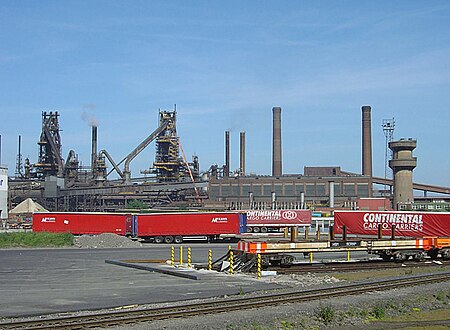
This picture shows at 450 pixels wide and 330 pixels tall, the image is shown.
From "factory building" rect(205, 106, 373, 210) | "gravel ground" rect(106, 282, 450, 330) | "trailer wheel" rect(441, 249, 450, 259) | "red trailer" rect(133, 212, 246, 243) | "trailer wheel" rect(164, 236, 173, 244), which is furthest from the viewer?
"factory building" rect(205, 106, 373, 210)

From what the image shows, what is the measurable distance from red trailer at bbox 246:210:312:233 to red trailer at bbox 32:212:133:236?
65.3ft

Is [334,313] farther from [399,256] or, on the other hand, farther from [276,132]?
[276,132]

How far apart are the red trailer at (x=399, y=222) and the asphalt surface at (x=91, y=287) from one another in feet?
76.9

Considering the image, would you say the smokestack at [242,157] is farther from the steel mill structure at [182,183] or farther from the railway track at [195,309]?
the railway track at [195,309]

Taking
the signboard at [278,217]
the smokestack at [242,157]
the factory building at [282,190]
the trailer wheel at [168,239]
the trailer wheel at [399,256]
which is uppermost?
the smokestack at [242,157]

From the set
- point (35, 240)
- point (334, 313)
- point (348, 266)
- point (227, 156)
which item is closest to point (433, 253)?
point (348, 266)

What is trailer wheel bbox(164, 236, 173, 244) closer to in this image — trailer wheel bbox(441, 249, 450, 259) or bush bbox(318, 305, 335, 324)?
trailer wheel bbox(441, 249, 450, 259)

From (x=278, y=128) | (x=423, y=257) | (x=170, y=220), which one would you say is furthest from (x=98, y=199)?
(x=423, y=257)

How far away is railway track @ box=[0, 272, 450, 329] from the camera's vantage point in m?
14.9

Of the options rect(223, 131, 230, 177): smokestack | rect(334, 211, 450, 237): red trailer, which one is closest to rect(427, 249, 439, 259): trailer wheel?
rect(334, 211, 450, 237): red trailer

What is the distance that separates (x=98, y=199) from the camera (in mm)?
112875

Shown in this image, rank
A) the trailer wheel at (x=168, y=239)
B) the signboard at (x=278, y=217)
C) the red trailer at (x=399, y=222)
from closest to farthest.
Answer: the red trailer at (x=399, y=222), the trailer wheel at (x=168, y=239), the signboard at (x=278, y=217)

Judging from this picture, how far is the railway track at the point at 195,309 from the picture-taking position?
1487 centimetres

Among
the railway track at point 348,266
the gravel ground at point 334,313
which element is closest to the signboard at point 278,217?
the railway track at point 348,266
